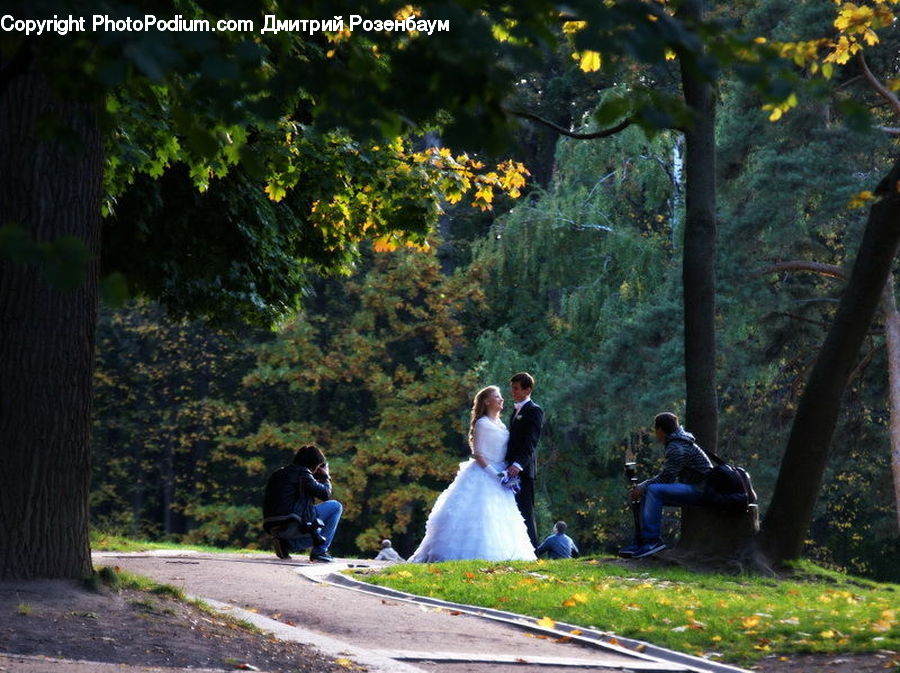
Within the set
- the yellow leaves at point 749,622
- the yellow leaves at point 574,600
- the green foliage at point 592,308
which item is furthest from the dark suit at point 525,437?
the green foliage at point 592,308

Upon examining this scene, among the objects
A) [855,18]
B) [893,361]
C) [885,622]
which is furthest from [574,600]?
[893,361]

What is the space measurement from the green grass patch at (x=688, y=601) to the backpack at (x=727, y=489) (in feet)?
2.36

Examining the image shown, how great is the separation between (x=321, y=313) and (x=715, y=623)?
33.2 m

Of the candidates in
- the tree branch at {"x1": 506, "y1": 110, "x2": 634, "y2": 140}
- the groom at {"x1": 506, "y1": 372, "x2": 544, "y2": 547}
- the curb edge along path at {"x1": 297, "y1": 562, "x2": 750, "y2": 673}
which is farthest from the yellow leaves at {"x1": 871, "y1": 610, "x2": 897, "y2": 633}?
the groom at {"x1": 506, "y1": 372, "x2": 544, "y2": 547}

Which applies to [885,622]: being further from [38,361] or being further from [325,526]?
[325,526]

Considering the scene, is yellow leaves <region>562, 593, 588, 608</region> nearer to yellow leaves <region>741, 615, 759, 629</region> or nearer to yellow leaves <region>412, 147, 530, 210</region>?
yellow leaves <region>741, 615, 759, 629</region>

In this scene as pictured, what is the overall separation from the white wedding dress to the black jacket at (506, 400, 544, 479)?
0.43ft

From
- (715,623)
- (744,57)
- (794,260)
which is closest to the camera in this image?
(744,57)

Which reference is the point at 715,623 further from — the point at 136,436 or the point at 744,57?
the point at 136,436

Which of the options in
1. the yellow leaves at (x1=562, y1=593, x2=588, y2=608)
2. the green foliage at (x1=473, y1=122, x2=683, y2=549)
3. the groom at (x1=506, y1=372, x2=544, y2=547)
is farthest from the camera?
the green foliage at (x1=473, y1=122, x2=683, y2=549)

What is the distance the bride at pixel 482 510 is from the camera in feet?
53.4

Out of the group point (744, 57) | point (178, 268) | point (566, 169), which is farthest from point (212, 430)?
point (744, 57)

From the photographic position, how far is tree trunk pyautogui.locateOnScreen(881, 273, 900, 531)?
96.3ft

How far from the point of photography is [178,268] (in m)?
17.6
